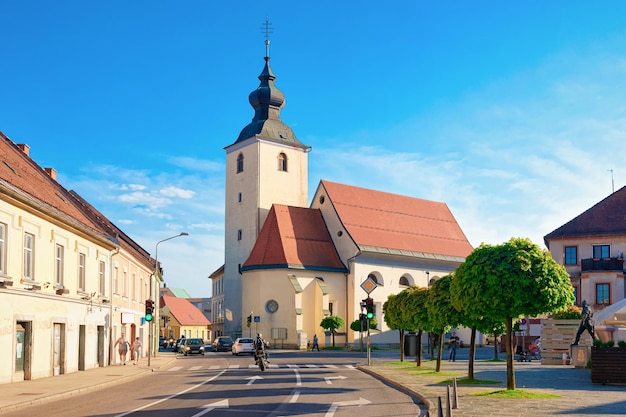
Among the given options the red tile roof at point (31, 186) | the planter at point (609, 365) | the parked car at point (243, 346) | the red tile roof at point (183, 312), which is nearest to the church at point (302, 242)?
the parked car at point (243, 346)

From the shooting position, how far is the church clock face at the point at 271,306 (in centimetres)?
6938

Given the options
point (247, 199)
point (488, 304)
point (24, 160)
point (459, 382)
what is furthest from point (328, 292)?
point (488, 304)

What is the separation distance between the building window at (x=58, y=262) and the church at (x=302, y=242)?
3985 cm

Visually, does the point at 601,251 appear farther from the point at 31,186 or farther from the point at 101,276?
the point at 31,186

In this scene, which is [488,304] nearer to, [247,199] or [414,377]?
[414,377]

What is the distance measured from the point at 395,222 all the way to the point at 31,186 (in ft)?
188

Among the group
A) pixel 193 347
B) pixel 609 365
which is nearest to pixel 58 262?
pixel 609 365

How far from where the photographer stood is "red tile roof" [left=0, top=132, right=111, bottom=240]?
2457 centimetres

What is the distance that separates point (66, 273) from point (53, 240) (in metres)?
2.08

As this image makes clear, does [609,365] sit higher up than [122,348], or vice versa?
[609,365]

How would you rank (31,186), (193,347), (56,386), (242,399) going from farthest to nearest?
(193,347)
(31,186)
(56,386)
(242,399)

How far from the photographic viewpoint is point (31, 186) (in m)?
27.7

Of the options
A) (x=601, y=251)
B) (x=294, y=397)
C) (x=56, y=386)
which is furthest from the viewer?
(x=601, y=251)

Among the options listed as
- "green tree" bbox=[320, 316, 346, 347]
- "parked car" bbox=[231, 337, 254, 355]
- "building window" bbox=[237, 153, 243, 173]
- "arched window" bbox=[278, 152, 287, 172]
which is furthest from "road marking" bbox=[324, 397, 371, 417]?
"building window" bbox=[237, 153, 243, 173]
